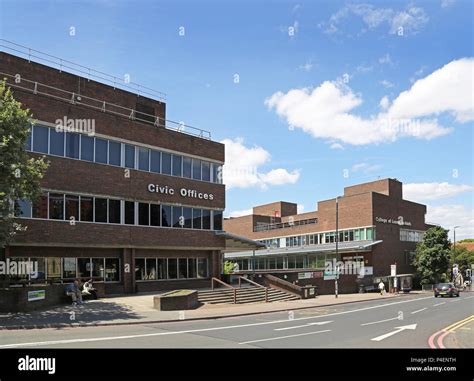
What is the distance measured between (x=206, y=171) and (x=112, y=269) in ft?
34.8

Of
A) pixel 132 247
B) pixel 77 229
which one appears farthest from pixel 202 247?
pixel 77 229

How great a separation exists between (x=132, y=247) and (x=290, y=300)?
11.9 meters

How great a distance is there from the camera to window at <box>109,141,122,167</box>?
96.5 feet

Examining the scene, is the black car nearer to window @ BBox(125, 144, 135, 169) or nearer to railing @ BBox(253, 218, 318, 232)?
railing @ BBox(253, 218, 318, 232)

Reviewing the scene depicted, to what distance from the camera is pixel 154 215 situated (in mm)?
31688

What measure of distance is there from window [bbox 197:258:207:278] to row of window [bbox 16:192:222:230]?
2416 mm

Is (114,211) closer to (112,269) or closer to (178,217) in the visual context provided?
(112,269)

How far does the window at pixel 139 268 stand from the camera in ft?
99.9

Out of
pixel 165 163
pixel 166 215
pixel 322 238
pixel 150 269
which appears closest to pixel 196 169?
pixel 165 163
